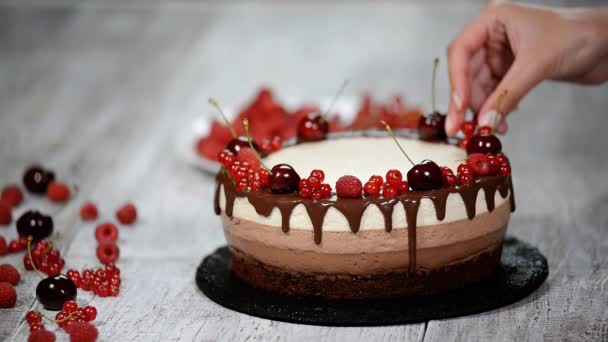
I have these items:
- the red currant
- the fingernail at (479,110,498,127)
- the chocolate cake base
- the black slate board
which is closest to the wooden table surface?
the black slate board

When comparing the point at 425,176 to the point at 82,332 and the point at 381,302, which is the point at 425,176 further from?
the point at 82,332

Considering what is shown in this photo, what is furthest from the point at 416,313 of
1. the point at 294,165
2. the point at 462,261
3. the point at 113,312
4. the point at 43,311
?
the point at 43,311

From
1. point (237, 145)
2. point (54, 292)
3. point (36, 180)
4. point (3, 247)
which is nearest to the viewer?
point (54, 292)

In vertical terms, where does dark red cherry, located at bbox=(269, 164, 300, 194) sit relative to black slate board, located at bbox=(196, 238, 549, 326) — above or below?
above

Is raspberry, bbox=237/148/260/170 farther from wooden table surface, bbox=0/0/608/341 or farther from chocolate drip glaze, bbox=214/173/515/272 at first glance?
wooden table surface, bbox=0/0/608/341

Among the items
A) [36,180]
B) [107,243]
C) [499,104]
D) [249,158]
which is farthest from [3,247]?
[499,104]

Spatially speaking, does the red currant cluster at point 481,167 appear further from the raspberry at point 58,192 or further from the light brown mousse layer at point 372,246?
the raspberry at point 58,192
